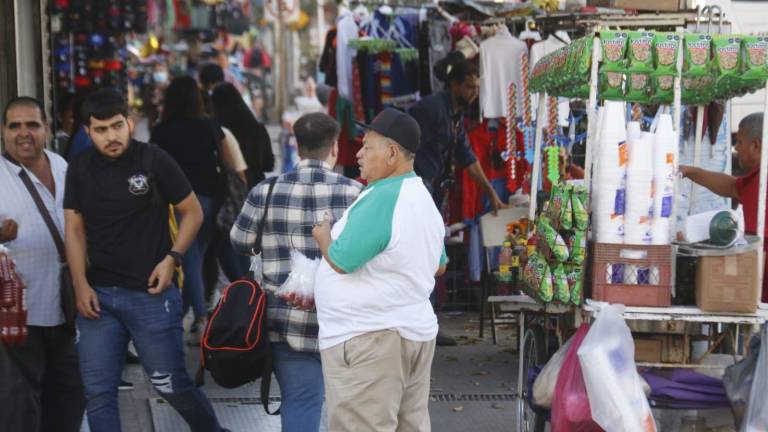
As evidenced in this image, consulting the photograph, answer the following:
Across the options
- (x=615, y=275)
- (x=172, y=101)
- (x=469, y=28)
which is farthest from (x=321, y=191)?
(x=469, y=28)

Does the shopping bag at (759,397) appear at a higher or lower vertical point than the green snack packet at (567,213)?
lower

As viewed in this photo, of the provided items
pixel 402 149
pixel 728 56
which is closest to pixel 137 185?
pixel 402 149

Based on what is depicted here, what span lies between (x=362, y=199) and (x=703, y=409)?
2141 mm

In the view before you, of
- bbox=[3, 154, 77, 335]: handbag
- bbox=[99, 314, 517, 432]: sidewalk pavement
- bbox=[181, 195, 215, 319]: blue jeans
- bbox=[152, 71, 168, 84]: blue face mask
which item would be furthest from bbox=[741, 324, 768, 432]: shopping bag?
bbox=[152, 71, 168, 84]: blue face mask

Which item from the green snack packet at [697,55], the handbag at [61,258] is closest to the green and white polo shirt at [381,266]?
the handbag at [61,258]

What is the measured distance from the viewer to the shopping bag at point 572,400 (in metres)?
5.44

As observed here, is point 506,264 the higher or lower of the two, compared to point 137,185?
lower

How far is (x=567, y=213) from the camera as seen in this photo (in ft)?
18.7

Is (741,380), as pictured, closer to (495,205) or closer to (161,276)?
(161,276)

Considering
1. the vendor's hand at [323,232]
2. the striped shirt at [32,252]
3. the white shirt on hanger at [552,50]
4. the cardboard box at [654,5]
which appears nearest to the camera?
the vendor's hand at [323,232]

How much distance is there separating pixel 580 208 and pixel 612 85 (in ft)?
3.52

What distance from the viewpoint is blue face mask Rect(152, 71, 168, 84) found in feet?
94.2

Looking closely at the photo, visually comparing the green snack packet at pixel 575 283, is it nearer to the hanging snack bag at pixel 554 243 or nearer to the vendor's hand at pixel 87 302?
the hanging snack bag at pixel 554 243

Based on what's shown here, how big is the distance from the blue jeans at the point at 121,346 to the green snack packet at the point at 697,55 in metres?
2.72
